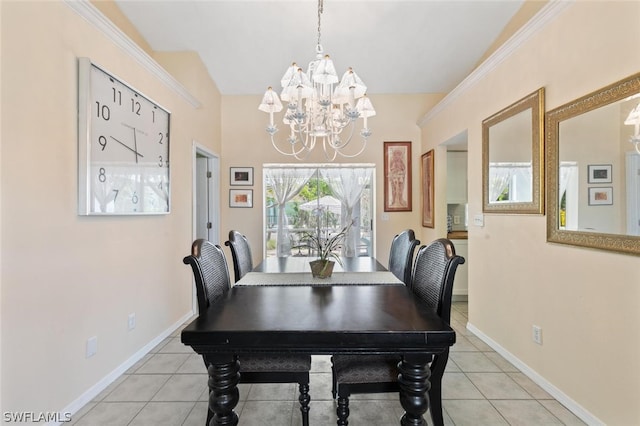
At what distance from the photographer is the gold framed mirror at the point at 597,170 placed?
150 cm

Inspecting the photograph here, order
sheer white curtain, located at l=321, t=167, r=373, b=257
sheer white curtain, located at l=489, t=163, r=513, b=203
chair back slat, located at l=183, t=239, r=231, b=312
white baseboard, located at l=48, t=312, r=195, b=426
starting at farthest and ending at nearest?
1. sheer white curtain, located at l=321, t=167, r=373, b=257
2. sheer white curtain, located at l=489, t=163, r=513, b=203
3. white baseboard, located at l=48, t=312, r=195, b=426
4. chair back slat, located at l=183, t=239, r=231, b=312

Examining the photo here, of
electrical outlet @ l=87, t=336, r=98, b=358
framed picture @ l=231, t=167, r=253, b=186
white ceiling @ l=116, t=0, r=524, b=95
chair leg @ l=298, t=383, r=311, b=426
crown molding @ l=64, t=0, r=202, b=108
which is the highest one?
white ceiling @ l=116, t=0, r=524, b=95

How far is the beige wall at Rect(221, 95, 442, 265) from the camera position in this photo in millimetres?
4543

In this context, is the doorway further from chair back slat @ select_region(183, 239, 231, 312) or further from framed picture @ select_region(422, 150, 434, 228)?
framed picture @ select_region(422, 150, 434, 228)

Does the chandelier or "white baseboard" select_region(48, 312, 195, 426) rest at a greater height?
the chandelier

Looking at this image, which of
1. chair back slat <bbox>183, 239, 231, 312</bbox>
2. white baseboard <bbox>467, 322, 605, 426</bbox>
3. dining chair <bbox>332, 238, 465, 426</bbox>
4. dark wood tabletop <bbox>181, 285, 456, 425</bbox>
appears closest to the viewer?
dark wood tabletop <bbox>181, 285, 456, 425</bbox>

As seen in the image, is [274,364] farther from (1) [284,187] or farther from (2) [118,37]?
(1) [284,187]

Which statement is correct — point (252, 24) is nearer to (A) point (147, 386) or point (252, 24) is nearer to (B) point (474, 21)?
(B) point (474, 21)

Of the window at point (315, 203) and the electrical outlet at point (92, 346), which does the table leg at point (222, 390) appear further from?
the window at point (315, 203)

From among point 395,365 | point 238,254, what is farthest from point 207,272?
point 395,365

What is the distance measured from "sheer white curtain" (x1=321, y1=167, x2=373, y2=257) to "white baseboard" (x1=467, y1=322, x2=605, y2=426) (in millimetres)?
2076

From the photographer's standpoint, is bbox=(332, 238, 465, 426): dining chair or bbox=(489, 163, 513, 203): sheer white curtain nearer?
bbox=(332, 238, 465, 426): dining chair

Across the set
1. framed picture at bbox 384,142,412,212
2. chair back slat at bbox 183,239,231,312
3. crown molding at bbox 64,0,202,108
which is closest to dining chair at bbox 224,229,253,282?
chair back slat at bbox 183,239,231,312

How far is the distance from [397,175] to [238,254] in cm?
292
